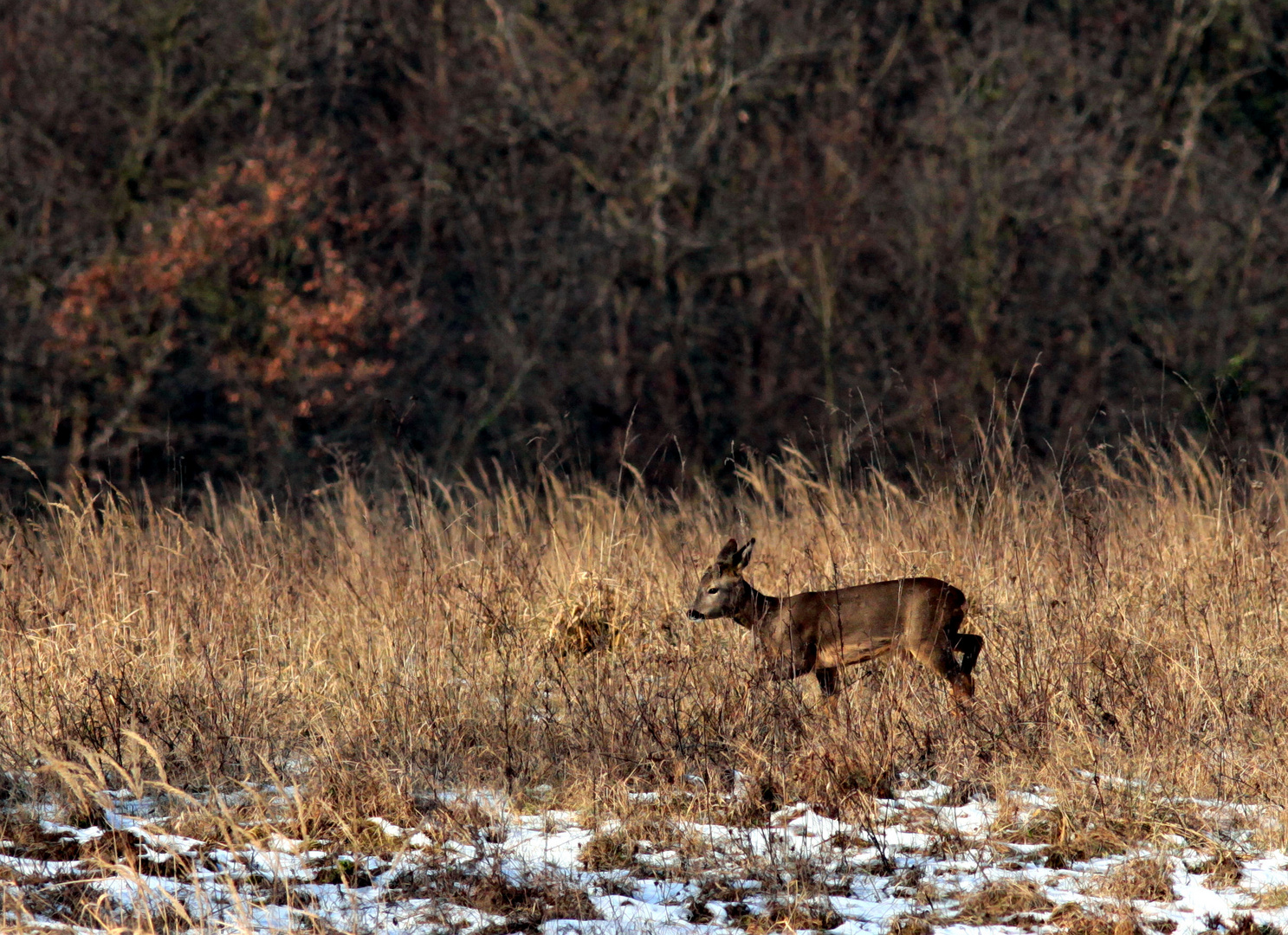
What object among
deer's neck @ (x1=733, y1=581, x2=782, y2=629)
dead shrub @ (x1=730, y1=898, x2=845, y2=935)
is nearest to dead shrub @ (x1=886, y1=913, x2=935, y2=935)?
dead shrub @ (x1=730, y1=898, x2=845, y2=935)

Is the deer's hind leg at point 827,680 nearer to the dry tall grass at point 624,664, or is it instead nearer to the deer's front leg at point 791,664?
the deer's front leg at point 791,664

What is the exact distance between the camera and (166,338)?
17.6 metres

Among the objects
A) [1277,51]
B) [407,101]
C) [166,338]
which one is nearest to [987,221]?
[1277,51]

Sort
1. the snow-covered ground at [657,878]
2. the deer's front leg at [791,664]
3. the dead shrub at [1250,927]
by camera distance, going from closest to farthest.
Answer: the dead shrub at [1250,927], the snow-covered ground at [657,878], the deer's front leg at [791,664]

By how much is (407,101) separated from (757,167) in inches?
200

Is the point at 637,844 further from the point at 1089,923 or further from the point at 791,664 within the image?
the point at 791,664

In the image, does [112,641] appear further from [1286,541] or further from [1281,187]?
[1281,187]

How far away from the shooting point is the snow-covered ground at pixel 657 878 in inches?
156

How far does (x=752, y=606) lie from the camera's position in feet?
22.0

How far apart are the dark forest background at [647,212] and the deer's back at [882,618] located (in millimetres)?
12110

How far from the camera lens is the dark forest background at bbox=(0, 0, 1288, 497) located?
60.0ft

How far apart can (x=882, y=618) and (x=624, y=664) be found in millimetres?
1054

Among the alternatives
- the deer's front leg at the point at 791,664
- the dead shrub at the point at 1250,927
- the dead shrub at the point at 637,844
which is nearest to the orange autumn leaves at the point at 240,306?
the deer's front leg at the point at 791,664

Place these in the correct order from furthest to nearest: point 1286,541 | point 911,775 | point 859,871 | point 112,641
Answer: point 1286,541 < point 112,641 < point 911,775 < point 859,871
